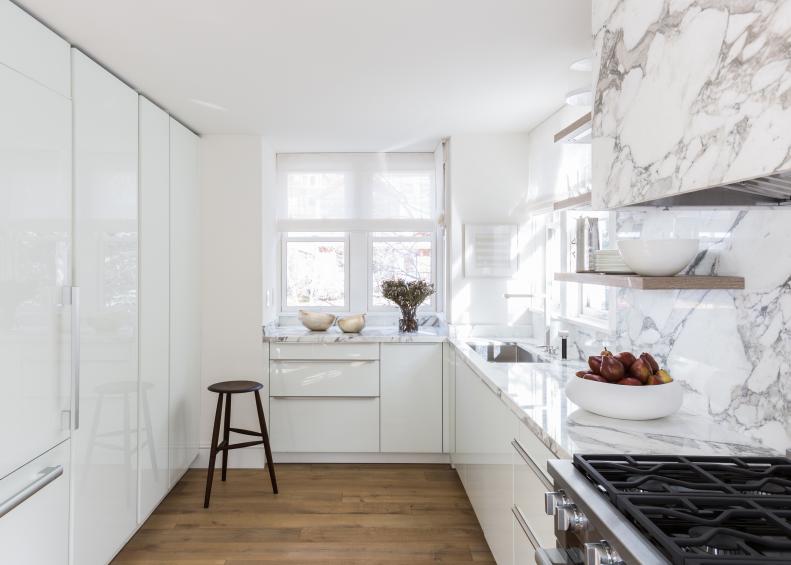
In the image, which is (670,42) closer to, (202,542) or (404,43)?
(404,43)

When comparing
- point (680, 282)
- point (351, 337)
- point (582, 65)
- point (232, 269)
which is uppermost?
point (582, 65)

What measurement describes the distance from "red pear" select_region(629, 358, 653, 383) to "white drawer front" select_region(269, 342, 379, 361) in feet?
7.48

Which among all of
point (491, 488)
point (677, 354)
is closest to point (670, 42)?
point (677, 354)

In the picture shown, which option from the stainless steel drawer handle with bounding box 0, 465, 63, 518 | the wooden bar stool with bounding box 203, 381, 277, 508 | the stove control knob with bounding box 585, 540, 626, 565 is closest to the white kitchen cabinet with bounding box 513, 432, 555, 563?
the stove control knob with bounding box 585, 540, 626, 565

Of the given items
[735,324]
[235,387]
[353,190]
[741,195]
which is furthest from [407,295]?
Answer: [741,195]

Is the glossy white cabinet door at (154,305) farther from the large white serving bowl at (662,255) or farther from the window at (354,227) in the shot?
the large white serving bowl at (662,255)

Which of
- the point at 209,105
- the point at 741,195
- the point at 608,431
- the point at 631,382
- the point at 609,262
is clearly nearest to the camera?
the point at 741,195

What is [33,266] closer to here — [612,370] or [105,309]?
[105,309]

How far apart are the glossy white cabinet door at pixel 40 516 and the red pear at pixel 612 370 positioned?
202cm

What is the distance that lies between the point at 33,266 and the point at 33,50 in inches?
30.9

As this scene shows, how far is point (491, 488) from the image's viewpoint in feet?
8.35

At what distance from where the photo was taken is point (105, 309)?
2.49 m

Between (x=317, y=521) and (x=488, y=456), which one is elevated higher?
(x=488, y=456)

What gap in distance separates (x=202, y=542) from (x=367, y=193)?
113 inches
